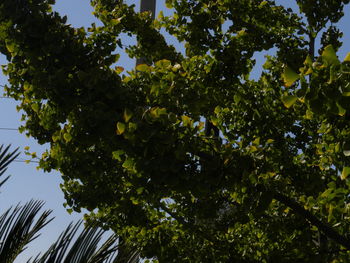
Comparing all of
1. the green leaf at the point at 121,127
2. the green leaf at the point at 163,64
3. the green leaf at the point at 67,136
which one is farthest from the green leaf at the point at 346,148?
the green leaf at the point at 67,136

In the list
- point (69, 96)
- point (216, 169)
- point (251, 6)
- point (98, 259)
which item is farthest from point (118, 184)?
point (251, 6)

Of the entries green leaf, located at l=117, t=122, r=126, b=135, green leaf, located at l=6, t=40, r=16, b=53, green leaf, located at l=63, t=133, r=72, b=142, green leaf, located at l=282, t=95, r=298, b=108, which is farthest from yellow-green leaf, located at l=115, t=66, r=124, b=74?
green leaf, located at l=282, t=95, r=298, b=108

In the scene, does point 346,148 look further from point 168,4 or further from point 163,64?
point 168,4

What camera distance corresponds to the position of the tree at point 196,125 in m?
4.07

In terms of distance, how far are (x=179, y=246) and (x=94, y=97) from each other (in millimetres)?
2928

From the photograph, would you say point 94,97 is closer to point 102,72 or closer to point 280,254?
point 102,72

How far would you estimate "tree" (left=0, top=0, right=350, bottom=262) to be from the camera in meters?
4.07

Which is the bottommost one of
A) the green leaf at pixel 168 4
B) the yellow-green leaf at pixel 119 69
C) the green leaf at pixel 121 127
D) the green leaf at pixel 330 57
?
the green leaf at pixel 121 127

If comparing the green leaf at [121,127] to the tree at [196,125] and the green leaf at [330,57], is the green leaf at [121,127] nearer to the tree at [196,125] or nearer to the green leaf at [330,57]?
the tree at [196,125]

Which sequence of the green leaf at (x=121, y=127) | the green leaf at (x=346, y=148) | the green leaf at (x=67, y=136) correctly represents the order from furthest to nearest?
the green leaf at (x=67, y=136)
the green leaf at (x=121, y=127)
the green leaf at (x=346, y=148)

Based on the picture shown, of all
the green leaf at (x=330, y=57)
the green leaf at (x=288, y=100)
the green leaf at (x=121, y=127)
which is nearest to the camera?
the green leaf at (x=330, y=57)

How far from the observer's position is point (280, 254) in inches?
233

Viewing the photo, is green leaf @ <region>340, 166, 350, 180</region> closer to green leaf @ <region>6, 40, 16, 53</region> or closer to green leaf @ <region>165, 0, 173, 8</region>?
green leaf @ <region>6, 40, 16, 53</region>

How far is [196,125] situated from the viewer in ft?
13.8
